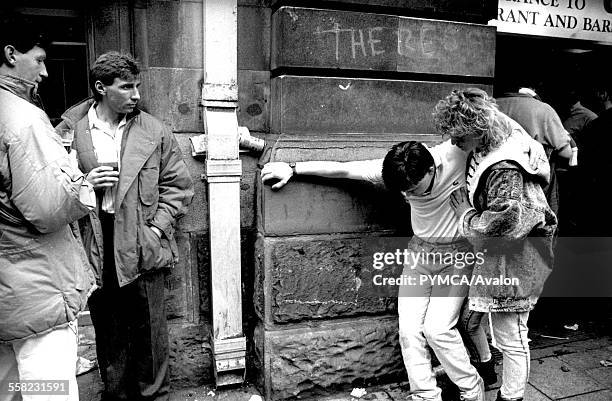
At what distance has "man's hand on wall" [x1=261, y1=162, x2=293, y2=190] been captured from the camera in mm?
3139

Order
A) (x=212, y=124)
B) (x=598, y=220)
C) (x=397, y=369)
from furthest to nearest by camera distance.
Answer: (x=598, y=220) < (x=397, y=369) < (x=212, y=124)

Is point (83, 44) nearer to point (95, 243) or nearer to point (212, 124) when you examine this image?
point (212, 124)

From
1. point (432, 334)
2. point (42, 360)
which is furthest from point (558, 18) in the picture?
point (42, 360)

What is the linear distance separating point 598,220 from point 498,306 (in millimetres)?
2511

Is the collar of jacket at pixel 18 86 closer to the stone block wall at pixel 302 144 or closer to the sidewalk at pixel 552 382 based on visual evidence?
the stone block wall at pixel 302 144

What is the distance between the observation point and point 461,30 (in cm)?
363

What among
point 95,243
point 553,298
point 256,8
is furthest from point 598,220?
point 95,243

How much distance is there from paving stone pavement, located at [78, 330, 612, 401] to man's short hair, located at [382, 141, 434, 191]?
1.51m

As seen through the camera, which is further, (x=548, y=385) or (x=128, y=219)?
(x=548, y=385)

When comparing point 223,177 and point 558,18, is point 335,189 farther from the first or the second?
point 558,18

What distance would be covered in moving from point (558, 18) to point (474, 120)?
2.79 m

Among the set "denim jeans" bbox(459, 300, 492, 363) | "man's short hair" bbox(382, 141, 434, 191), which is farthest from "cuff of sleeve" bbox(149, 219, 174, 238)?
"denim jeans" bbox(459, 300, 492, 363)

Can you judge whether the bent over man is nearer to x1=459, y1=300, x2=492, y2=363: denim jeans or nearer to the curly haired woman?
the curly haired woman

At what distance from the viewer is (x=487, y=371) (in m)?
3.39
